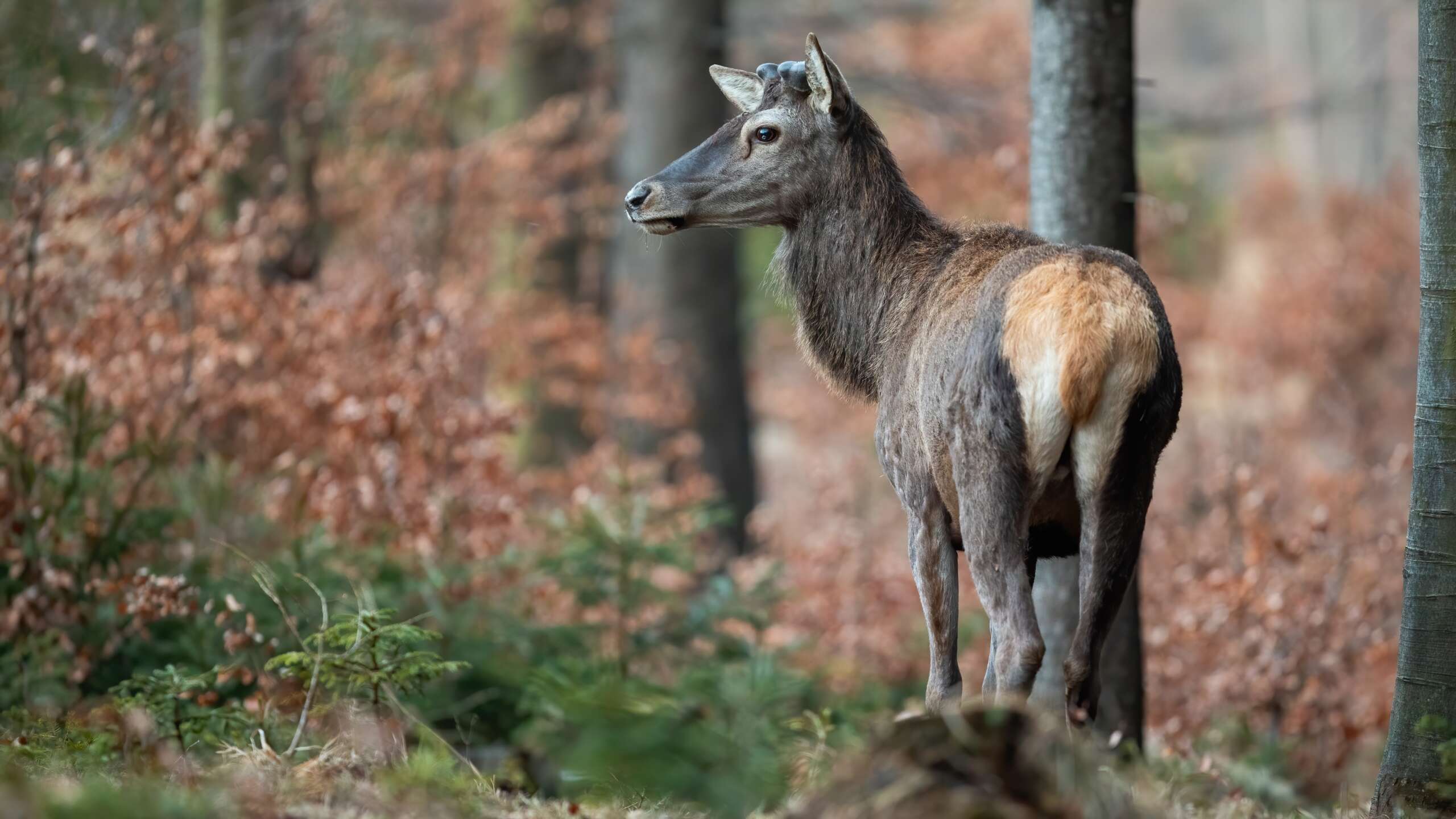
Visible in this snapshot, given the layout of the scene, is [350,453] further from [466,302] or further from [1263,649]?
[1263,649]

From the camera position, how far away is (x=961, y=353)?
4.39 meters

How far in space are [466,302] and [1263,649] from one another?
5362 millimetres

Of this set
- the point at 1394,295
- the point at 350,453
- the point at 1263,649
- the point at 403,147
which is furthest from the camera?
the point at 1394,295

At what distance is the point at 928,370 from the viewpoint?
4.59 meters

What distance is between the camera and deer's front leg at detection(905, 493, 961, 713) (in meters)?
4.69

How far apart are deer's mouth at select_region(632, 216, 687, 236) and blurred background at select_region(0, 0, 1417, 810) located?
1741 mm

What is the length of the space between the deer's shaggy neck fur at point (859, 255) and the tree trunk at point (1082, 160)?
0.92m

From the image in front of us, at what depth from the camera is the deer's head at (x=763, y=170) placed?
209 inches

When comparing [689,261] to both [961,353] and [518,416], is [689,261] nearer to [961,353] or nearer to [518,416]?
[518,416]

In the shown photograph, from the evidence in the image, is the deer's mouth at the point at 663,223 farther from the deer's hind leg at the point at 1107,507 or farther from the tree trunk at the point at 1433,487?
the tree trunk at the point at 1433,487

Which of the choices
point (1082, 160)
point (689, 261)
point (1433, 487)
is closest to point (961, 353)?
point (1433, 487)

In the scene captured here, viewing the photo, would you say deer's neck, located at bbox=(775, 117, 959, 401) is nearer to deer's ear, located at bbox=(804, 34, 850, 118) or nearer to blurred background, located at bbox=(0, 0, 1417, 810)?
deer's ear, located at bbox=(804, 34, 850, 118)

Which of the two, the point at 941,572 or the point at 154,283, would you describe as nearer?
the point at 941,572

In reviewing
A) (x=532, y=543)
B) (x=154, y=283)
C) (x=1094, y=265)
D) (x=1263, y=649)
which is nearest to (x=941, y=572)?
(x=1094, y=265)
